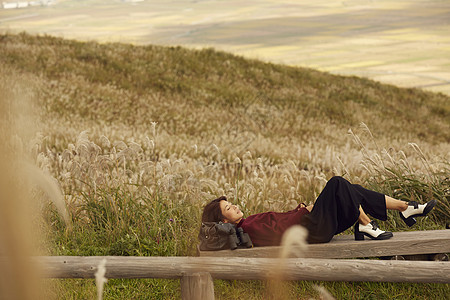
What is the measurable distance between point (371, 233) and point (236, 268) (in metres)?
1.66

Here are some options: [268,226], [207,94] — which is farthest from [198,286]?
[207,94]

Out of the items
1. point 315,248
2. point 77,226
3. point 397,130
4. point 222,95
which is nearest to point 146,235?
point 77,226

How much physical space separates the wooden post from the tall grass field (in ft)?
2.77

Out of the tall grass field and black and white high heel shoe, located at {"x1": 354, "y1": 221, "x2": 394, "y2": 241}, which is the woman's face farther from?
black and white high heel shoe, located at {"x1": 354, "y1": 221, "x2": 394, "y2": 241}

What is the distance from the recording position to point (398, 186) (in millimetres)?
6160

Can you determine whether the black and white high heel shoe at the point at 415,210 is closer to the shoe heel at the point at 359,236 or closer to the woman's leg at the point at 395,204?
the woman's leg at the point at 395,204

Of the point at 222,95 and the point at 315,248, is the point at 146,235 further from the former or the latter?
the point at 222,95

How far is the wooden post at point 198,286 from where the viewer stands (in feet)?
12.5

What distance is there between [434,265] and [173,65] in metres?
21.1

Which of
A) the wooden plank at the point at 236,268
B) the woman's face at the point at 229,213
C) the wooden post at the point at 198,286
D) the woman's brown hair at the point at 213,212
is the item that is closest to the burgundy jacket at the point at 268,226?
the woman's face at the point at 229,213

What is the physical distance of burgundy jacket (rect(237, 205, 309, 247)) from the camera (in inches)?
186

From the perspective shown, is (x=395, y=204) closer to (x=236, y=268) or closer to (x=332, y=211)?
(x=332, y=211)

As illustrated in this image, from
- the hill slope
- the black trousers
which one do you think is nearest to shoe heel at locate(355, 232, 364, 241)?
the black trousers

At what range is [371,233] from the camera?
15.7ft
